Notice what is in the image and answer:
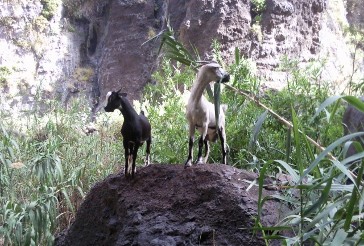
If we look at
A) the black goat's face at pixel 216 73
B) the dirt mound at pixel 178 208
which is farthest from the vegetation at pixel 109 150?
the dirt mound at pixel 178 208

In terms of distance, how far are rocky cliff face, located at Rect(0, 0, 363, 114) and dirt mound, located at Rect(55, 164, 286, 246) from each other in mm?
3498

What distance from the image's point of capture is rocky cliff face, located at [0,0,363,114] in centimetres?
592

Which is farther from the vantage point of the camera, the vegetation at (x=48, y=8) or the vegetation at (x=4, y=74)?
the vegetation at (x=48, y=8)

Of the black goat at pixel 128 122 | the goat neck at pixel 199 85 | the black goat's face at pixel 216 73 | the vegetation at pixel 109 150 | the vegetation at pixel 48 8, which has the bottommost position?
the vegetation at pixel 109 150

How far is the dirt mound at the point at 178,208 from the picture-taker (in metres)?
1.82

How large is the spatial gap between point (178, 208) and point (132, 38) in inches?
254

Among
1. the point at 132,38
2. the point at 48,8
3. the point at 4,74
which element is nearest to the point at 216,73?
the point at 132,38

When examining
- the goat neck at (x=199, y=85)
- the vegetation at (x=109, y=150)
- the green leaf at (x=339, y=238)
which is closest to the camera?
the green leaf at (x=339, y=238)

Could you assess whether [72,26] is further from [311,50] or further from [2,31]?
[311,50]

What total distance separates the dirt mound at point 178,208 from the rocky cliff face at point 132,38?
3.50 metres

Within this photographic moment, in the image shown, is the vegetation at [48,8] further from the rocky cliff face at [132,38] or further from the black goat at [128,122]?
the black goat at [128,122]

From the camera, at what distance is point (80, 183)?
124 inches

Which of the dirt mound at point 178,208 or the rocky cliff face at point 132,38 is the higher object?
the rocky cliff face at point 132,38

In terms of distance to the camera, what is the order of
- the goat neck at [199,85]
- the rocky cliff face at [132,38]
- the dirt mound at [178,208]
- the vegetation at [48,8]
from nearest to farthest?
the dirt mound at [178,208], the goat neck at [199,85], the rocky cliff face at [132,38], the vegetation at [48,8]
